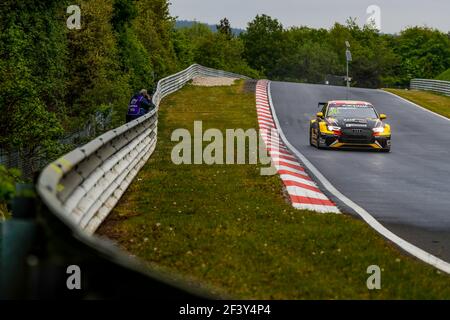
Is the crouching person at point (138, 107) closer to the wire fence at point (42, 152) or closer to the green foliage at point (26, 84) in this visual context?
the green foliage at point (26, 84)

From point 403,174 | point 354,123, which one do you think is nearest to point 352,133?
point 354,123

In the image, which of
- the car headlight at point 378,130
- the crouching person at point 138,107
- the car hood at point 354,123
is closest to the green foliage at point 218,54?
the car hood at point 354,123

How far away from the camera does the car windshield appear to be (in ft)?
73.0

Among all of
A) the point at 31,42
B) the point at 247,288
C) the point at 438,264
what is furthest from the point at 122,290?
the point at 31,42

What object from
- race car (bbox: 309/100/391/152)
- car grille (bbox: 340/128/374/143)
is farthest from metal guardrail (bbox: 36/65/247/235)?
car grille (bbox: 340/128/374/143)

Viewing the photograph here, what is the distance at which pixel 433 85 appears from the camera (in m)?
52.5

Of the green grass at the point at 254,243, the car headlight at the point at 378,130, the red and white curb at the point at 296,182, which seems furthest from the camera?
the car headlight at the point at 378,130

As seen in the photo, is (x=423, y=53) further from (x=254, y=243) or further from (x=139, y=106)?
(x=254, y=243)

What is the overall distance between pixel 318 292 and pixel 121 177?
563 centimetres

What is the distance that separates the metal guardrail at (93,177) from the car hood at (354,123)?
784 centimetres

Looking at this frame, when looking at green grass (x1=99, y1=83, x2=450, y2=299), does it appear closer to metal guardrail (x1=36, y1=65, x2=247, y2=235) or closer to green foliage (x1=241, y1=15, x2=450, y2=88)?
metal guardrail (x1=36, y1=65, x2=247, y2=235)

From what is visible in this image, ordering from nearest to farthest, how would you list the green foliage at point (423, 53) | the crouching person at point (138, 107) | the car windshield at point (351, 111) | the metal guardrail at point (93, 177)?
1. the metal guardrail at point (93, 177)
2. the crouching person at point (138, 107)
3. the car windshield at point (351, 111)
4. the green foliage at point (423, 53)

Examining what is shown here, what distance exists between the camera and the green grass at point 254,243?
6.35m
